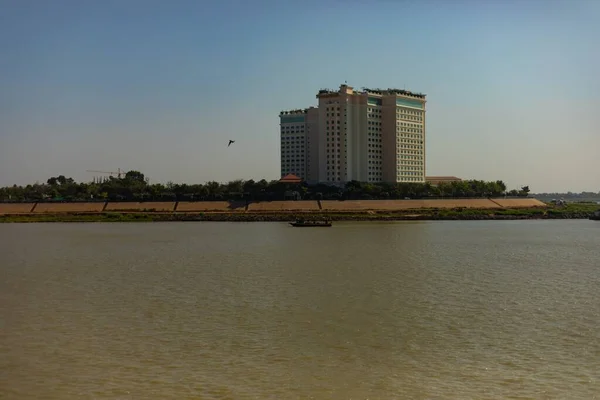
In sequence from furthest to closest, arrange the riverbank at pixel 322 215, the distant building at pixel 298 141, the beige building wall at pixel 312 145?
the distant building at pixel 298 141 < the beige building wall at pixel 312 145 < the riverbank at pixel 322 215

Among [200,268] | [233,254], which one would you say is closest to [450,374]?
[200,268]

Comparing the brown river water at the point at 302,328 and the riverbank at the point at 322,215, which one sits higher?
the riverbank at the point at 322,215

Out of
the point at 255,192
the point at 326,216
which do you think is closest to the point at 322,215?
the point at 326,216

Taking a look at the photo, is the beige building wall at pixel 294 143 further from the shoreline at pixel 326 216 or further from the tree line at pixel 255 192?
the shoreline at pixel 326 216

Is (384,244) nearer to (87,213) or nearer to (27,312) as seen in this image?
(27,312)

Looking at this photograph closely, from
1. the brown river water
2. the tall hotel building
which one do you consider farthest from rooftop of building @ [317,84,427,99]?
the brown river water

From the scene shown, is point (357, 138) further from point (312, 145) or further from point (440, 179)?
point (440, 179)

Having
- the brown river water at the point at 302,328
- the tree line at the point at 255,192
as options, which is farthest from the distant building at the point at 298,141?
the brown river water at the point at 302,328
